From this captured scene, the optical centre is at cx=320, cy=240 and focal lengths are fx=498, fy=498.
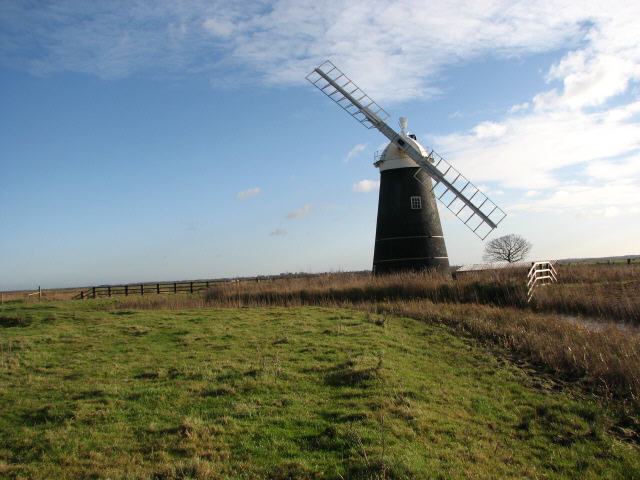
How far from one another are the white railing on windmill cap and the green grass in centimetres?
862

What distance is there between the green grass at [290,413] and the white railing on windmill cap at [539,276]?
339 inches

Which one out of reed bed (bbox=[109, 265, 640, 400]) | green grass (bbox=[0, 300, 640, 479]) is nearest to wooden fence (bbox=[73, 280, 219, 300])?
reed bed (bbox=[109, 265, 640, 400])

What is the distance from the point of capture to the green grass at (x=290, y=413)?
523 cm

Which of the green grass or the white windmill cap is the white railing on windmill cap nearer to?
the white windmill cap

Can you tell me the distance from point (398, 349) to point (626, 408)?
4.27 m

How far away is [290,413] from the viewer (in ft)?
21.4

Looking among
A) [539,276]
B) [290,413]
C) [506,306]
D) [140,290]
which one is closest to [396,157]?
[539,276]

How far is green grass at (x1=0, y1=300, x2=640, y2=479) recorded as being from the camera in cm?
523

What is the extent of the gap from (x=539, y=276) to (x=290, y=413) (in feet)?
58.1

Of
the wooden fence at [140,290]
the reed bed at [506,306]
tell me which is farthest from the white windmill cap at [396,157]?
the wooden fence at [140,290]

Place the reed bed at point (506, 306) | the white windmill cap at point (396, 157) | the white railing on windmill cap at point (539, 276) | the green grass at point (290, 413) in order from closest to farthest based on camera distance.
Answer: the green grass at point (290, 413) → the reed bed at point (506, 306) → the white railing on windmill cap at point (539, 276) → the white windmill cap at point (396, 157)

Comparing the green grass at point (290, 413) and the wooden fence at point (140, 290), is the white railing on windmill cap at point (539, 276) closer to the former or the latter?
the green grass at point (290, 413)

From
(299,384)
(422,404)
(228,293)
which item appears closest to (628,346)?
(422,404)

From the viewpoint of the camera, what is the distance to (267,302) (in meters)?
23.0
